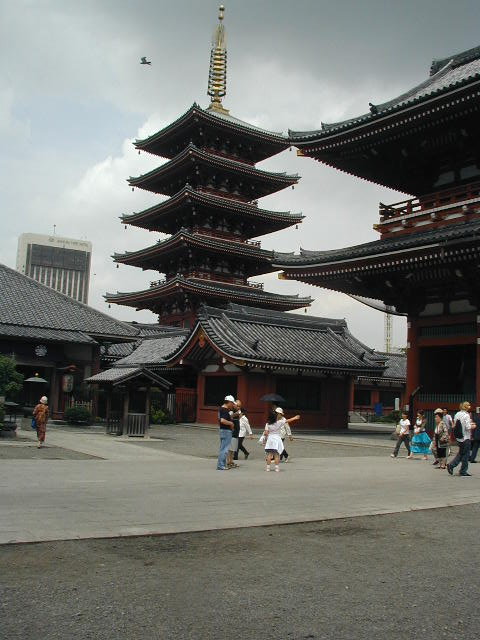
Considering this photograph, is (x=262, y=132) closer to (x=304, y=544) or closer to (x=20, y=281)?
(x=20, y=281)

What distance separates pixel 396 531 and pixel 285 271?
62.1 ft

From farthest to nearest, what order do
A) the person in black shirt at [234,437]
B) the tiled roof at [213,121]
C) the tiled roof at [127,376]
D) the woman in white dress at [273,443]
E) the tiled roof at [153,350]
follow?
the tiled roof at [213,121]
the tiled roof at [153,350]
the tiled roof at [127,376]
the person in black shirt at [234,437]
the woman in white dress at [273,443]

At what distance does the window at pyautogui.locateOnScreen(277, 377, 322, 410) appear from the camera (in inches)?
1226

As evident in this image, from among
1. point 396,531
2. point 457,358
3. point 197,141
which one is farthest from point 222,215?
point 396,531

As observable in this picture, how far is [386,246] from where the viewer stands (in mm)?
Answer: 22750

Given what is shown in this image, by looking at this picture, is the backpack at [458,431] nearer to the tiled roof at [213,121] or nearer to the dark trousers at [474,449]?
the dark trousers at [474,449]

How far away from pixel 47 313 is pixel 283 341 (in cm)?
1174

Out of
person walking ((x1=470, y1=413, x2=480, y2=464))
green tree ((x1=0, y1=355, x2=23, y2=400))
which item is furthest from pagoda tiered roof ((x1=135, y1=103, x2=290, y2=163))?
person walking ((x1=470, y1=413, x2=480, y2=464))

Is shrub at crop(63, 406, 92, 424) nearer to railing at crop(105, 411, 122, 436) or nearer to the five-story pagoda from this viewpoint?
railing at crop(105, 411, 122, 436)

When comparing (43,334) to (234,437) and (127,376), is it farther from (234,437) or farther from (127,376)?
(234,437)

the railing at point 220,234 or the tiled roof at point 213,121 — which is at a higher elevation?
the tiled roof at point 213,121

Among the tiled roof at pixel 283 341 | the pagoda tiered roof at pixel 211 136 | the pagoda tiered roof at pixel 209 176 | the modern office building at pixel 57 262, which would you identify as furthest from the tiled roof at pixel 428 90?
the modern office building at pixel 57 262

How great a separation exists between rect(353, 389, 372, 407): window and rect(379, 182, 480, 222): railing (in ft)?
96.7

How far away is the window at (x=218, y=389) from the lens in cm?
3127
